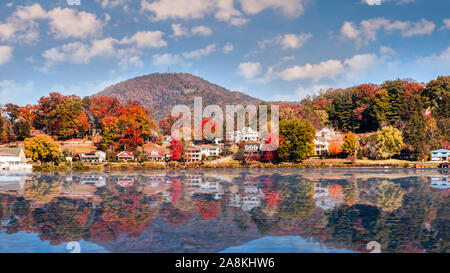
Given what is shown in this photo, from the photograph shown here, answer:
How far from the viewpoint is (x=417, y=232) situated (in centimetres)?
2325

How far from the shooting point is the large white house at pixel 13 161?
6962 centimetres

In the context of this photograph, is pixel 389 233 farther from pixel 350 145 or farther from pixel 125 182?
pixel 350 145

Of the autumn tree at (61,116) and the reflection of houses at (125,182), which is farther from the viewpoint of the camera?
the autumn tree at (61,116)

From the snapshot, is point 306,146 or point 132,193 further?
point 306,146

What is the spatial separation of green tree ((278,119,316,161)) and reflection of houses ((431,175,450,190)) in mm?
26833

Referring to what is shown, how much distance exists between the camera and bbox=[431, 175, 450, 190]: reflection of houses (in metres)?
45.3

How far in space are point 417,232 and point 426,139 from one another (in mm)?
68987

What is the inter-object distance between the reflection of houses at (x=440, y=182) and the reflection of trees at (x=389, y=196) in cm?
493

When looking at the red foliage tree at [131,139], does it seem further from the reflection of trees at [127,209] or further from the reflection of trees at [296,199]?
the reflection of trees at [296,199]

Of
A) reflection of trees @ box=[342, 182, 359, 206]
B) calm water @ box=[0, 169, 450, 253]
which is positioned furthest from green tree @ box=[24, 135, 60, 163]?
reflection of trees @ box=[342, 182, 359, 206]

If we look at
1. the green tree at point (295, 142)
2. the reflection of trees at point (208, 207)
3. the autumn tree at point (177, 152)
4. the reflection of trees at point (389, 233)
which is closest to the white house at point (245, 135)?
the autumn tree at point (177, 152)

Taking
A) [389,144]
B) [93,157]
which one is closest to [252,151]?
[389,144]

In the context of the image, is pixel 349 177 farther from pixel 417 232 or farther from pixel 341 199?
pixel 417 232
